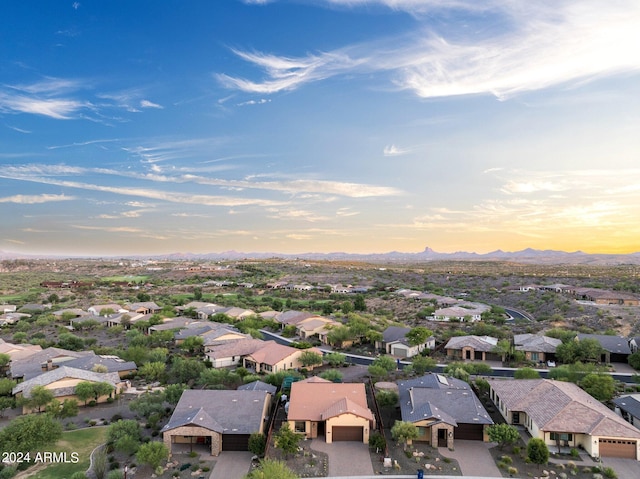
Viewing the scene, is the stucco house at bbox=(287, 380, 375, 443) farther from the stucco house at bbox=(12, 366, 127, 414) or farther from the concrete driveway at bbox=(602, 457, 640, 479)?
the stucco house at bbox=(12, 366, 127, 414)

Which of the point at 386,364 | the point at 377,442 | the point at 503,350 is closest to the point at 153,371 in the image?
the point at 386,364

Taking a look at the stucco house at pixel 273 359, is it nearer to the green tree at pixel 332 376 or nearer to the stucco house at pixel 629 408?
the green tree at pixel 332 376

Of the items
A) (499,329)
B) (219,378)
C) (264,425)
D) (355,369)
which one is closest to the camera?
(264,425)

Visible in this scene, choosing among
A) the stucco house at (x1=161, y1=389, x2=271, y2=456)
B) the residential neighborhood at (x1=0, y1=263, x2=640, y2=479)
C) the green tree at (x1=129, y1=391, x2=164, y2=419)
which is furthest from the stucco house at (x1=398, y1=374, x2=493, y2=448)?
the green tree at (x1=129, y1=391, x2=164, y2=419)

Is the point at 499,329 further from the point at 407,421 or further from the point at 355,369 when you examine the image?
the point at 407,421

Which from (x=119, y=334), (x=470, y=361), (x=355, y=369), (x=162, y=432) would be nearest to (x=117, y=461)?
(x=162, y=432)
